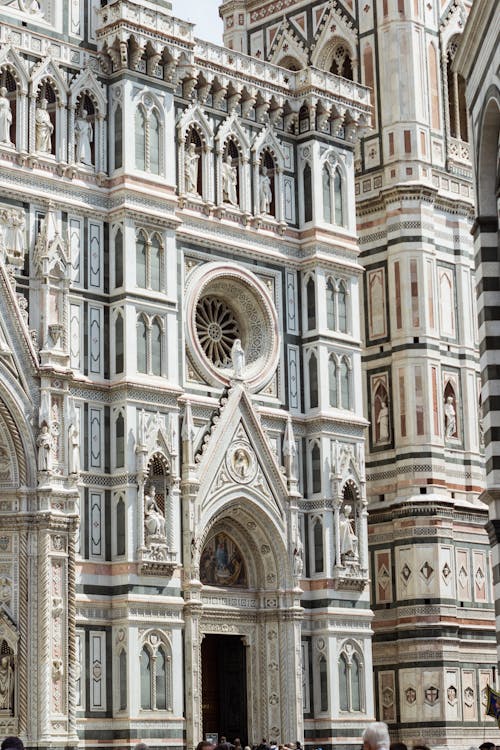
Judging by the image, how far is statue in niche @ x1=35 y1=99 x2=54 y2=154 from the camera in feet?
105

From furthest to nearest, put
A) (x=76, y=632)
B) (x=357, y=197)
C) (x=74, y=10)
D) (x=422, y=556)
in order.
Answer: (x=357, y=197) → (x=422, y=556) → (x=74, y=10) → (x=76, y=632)

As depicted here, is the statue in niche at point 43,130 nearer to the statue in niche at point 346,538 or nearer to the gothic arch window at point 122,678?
the gothic arch window at point 122,678

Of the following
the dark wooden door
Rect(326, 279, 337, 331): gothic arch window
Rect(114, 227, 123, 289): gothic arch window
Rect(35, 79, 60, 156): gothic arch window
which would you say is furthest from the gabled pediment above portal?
Rect(35, 79, 60, 156): gothic arch window

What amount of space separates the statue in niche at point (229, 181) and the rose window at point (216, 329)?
7.50 ft

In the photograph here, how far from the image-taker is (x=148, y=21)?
33.8 metres

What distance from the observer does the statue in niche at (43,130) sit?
3192 centimetres

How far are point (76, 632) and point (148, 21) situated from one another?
13089 mm

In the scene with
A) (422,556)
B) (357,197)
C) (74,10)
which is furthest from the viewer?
(357,197)

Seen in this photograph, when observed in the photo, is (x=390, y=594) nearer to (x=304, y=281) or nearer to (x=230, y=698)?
(x=230, y=698)

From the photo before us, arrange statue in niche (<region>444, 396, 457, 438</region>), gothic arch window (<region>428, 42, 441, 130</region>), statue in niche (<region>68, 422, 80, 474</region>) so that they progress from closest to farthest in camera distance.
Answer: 1. statue in niche (<region>68, 422, 80, 474</region>)
2. statue in niche (<region>444, 396, 457, 438</region>)
3. gothic arch window (<region>428, 42, 441, 130</region>)

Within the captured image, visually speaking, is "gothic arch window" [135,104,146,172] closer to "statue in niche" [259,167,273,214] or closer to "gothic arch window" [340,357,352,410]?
"statue in niche" [259,167,273,214]

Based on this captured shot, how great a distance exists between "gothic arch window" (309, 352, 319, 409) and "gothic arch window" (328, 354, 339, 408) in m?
0.36

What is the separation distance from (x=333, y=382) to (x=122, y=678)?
908cm

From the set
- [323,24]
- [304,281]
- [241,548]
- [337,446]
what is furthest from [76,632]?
[323,24]
